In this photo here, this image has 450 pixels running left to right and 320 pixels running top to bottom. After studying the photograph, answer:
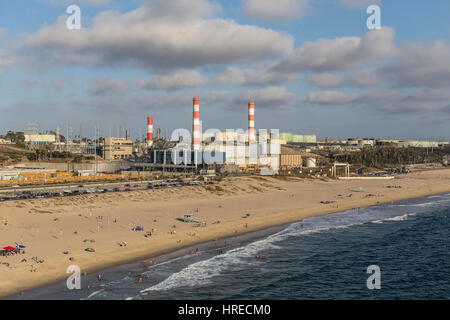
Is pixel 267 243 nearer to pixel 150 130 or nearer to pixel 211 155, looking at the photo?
pixel 211 155

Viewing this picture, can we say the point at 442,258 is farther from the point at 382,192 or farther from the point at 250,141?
the point at 250,141

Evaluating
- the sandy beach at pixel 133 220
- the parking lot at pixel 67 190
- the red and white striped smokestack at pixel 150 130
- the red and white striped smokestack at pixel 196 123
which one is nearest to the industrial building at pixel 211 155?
the red and white striped smokestack at pixel 196 123

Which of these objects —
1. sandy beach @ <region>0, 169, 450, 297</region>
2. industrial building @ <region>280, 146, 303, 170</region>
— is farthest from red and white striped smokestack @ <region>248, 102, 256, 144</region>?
sandy beach @ <region>0, 169, 450, 297</region>

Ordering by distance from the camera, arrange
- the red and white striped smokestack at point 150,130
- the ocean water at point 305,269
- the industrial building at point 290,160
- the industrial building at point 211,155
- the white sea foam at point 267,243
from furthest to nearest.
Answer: the red and white striped smokestack at point 150,130
the industrial building at point 290,160
the industrial building at point 211,155
the white sea foam at point 267,243
the ocean water at point 305,269

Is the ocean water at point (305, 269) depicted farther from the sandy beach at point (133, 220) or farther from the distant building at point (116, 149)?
the distant building at point (116, 149)

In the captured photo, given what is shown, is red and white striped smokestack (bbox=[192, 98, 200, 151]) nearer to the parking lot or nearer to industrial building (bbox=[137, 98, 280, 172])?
industrial building (bbox=[137, 98, 280, 172])

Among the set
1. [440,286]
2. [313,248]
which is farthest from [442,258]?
[313,248]
